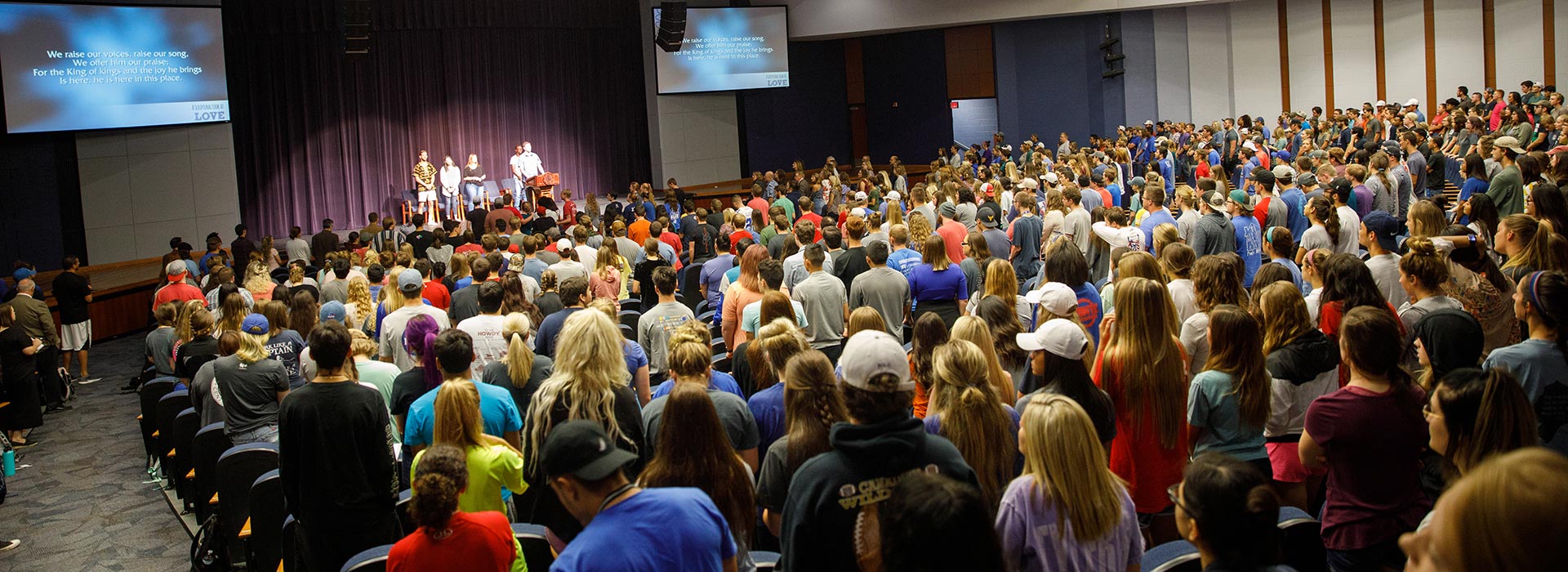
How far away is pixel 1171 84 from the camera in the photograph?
939 inches

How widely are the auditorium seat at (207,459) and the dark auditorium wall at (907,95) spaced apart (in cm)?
2118

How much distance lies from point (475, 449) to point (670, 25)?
16.7 meters

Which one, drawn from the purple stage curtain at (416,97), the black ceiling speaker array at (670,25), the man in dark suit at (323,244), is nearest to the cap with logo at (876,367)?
the man in dark suit at (323,244)

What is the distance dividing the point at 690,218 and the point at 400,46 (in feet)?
37.6

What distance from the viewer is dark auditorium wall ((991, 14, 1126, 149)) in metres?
23.6

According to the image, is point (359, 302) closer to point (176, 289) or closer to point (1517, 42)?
point (176, 289)

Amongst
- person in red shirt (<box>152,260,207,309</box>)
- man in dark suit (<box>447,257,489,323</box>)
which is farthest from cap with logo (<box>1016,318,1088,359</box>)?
person in red shirt (<box>152,260,207,309</box>)

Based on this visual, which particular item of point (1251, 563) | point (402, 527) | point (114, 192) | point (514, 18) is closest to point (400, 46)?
Result: point (514, 18)

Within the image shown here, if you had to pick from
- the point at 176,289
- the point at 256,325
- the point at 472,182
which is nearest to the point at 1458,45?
the point at 472,182

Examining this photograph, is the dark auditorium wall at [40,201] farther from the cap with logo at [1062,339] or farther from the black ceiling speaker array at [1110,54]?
the black ceiling speaker array at [1110,54]

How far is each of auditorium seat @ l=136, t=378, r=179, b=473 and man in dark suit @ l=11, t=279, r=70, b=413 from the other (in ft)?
9.24

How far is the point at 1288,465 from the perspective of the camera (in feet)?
13.5

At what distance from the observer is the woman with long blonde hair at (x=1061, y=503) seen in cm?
285

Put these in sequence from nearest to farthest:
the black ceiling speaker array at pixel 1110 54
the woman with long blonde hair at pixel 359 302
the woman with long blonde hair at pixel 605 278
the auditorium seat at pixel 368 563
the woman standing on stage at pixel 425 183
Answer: the auditorium seat at pixel 368 563
the woman with long blonde hair at pixel 359 302
the woman with long blonde hair at pixel 605 278
the woman standing on stage at pixel 425 183
the black ceiling speaker array at pixel 1110 54
